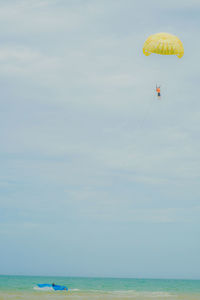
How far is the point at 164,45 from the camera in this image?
76.4ft

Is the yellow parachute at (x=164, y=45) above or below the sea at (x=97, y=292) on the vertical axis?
above

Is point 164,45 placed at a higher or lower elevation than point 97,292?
higher

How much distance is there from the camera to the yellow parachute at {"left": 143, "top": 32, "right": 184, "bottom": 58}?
76.5 feet

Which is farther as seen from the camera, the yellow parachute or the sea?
the sea

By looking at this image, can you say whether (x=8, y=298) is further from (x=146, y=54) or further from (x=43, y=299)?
(x=146, y=54)

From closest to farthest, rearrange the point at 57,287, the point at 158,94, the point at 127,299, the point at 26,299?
the point at 158,94
the point at 26,299
the point at 127,299
the point at 57,287

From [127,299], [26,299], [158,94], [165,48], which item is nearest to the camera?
[165,48]

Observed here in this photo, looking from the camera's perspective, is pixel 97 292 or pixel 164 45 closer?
pixel 164 45

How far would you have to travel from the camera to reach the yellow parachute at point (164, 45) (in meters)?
23.3

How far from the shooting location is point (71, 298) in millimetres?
38438

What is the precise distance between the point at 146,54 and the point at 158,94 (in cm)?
223

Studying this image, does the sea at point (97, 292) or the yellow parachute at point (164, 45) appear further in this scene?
the sea at point (97, 292)

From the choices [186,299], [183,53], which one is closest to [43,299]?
[186,299]

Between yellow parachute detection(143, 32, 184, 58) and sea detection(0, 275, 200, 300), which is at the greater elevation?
yellow parachute detection(143, 32, 184, 58)
